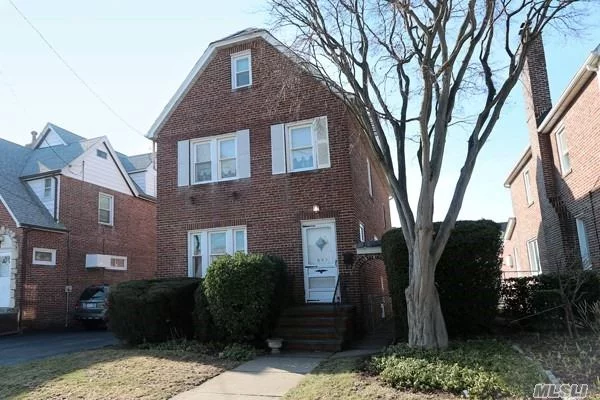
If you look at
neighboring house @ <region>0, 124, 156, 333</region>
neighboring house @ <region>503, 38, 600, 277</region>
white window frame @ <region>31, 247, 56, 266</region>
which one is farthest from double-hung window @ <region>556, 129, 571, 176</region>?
white window frame @ <region>31, 247, 56, 266</region>

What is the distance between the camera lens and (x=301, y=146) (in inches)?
513

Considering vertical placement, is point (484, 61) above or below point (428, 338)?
above

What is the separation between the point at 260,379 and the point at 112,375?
8.11 ft

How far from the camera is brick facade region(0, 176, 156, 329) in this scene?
16.9 meters

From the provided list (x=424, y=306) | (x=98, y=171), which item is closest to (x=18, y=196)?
(x=98, y=171)

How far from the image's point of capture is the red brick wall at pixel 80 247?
17.2m

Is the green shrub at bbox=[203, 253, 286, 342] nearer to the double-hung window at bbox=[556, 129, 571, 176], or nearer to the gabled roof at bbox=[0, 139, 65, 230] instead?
the double-hung window at bbox=[556, 129, 571, 176]

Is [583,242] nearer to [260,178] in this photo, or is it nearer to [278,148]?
[278,148]

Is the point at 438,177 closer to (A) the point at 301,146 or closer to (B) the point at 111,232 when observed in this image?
(A) the point at 301,146

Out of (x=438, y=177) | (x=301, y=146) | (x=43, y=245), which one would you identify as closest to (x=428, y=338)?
(x=438, y=177)

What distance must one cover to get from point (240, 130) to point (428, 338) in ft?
26.1

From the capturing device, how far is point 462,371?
21.4ft

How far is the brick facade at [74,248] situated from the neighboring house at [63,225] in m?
0.03

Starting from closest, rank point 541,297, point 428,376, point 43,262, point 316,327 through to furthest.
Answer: point 428,376 < point 541,297 < point 316,327 < point 43,262
